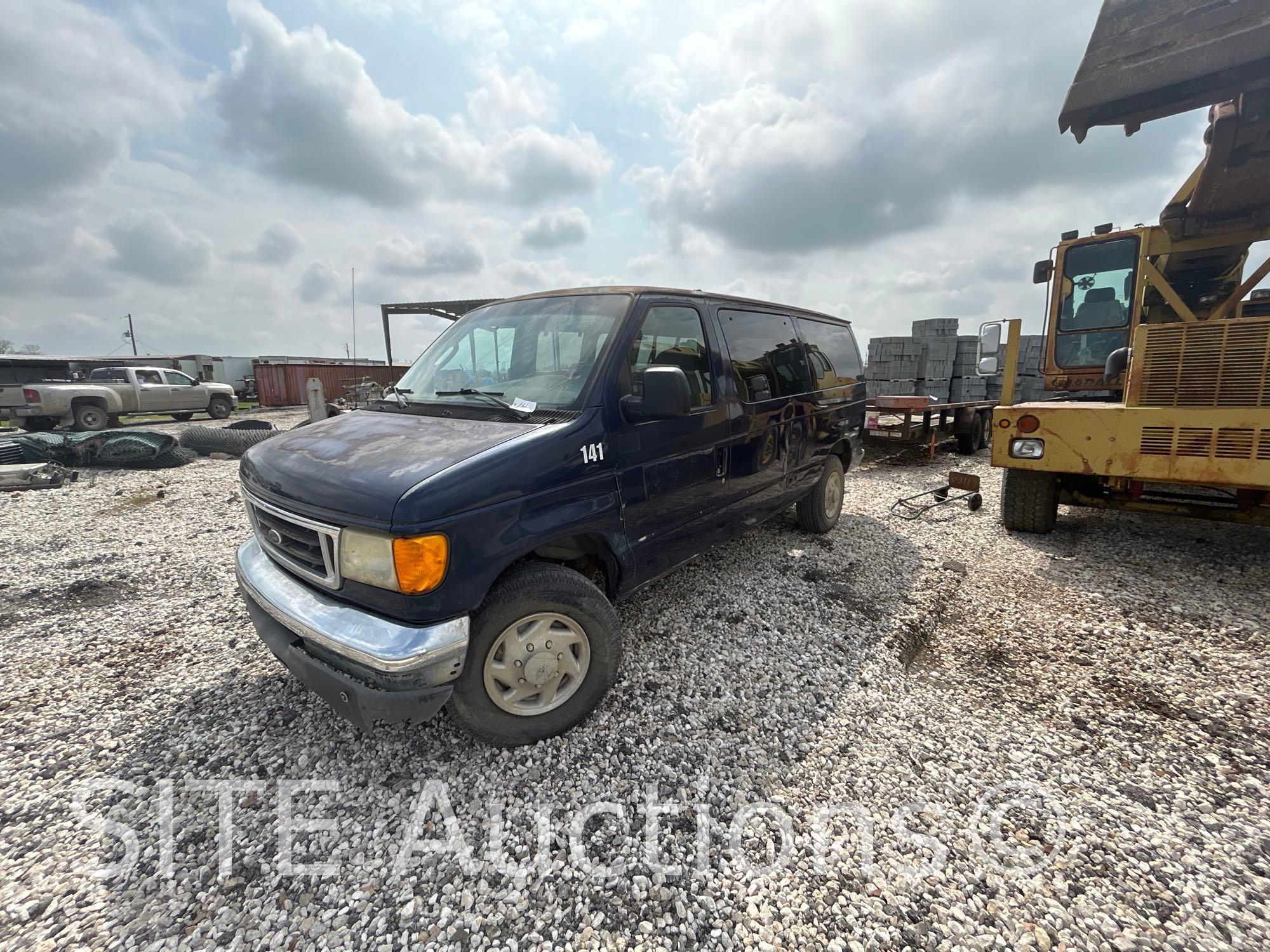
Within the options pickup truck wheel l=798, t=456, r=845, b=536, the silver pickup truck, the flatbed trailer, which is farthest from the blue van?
the silver pickup truck

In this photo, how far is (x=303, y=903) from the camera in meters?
1.76

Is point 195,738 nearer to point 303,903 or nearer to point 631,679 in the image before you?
point 303,903

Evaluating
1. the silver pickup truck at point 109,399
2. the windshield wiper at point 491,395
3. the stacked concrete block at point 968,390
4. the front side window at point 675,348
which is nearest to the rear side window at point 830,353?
the front side window at point 675,348

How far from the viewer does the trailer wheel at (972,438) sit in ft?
31.0

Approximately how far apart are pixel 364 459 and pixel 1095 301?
291 inches

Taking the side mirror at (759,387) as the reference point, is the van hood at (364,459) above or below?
below

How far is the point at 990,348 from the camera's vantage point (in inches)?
201

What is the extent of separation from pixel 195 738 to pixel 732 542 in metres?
A: 4.10

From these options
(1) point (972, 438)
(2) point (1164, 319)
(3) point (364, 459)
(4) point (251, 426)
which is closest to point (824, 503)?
(2) point (1164, 319)

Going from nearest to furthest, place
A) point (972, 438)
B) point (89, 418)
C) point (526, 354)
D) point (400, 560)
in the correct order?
point (400, 560)
point (526, 354)
point (972, 438)
point (89, 418)

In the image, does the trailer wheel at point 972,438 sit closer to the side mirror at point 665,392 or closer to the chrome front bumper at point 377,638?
the side mirror at point 665,392

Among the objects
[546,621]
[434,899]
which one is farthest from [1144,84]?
[434,899]

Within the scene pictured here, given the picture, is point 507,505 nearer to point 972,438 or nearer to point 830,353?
point 830,353

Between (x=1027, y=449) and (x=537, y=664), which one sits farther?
(x=1027, y=449)
